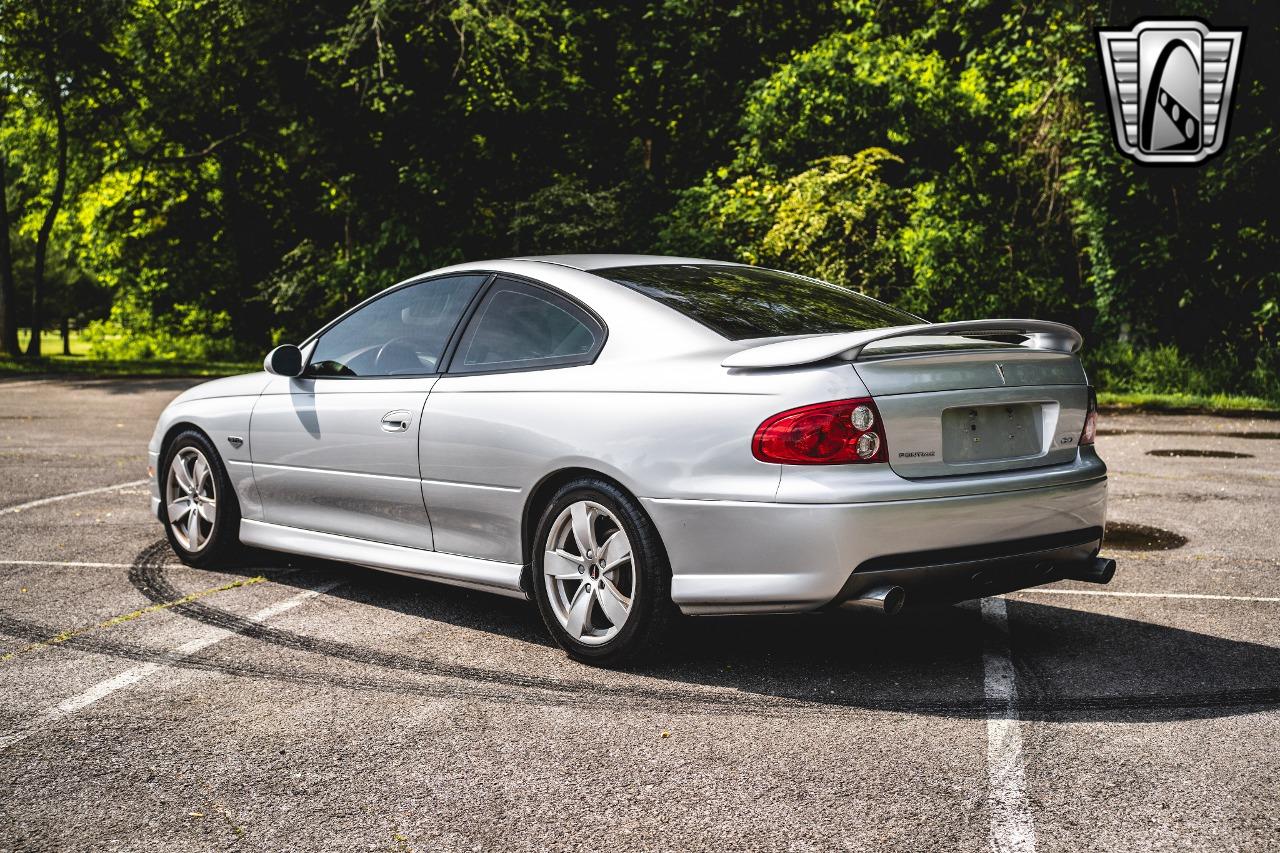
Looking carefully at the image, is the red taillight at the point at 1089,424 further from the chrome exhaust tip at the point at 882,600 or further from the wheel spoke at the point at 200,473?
the wheel spoke at the point at 200,473

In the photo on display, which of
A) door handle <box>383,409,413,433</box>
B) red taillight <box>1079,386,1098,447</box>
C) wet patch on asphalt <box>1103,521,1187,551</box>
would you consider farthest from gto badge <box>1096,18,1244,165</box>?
door handle <box>383,409,413,433</box>

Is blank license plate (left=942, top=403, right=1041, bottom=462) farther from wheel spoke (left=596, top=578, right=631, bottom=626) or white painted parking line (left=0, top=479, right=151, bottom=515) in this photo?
white painted parking line (left=0, top=479, right=151, bottom=515)

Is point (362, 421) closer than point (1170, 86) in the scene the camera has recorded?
Yes

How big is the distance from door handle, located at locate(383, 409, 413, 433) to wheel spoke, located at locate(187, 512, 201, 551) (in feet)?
5.78

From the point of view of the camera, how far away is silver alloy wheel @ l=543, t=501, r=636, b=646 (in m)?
4.98

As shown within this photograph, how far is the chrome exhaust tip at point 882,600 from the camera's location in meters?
4.46

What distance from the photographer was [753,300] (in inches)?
217

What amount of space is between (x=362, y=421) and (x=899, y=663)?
2.59 metres

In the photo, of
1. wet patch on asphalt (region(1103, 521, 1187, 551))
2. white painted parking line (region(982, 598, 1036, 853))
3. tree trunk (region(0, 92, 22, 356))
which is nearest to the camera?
white painted parking line (region(982, 598, 1036, 853))

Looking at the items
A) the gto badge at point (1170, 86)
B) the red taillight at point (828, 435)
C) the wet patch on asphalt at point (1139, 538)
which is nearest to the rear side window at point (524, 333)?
the red taillight at point (828, 435)

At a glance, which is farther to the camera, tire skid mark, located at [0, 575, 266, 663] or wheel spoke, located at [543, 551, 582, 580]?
tire skid mark, located at [0, 575, 266, 663]

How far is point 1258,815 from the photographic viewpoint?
3.48 meters

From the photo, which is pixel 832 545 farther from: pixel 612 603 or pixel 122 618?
pixel 122 618

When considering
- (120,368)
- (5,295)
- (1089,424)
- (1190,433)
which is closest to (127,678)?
(1089,424)
